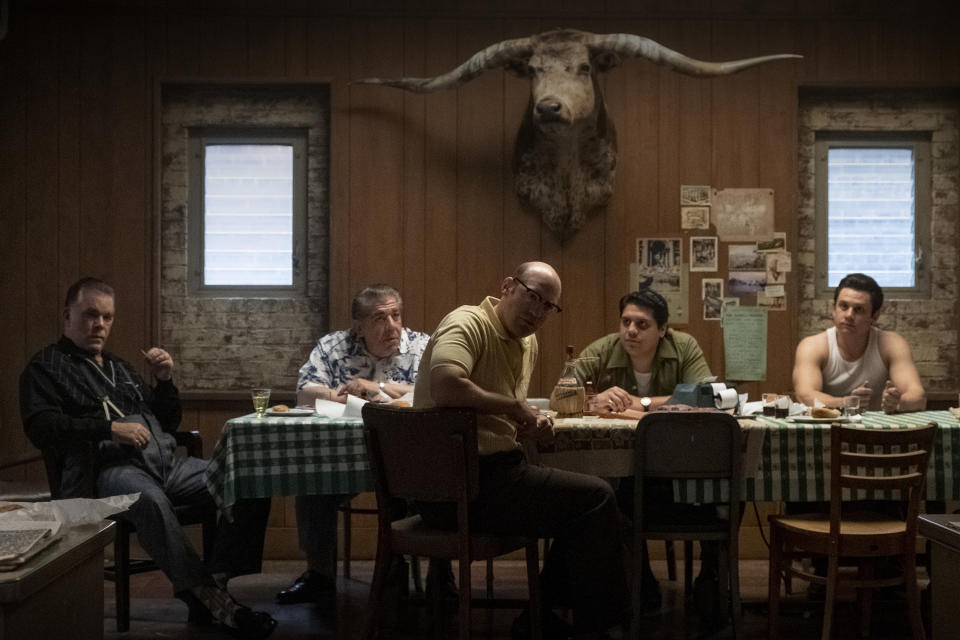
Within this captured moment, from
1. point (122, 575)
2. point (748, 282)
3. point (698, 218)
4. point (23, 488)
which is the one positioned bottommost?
point (122, 575)

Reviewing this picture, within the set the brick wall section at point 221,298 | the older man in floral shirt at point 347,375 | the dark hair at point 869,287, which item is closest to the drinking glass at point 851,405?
the dark hair at point 869,287

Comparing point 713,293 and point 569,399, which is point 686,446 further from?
point 713,293

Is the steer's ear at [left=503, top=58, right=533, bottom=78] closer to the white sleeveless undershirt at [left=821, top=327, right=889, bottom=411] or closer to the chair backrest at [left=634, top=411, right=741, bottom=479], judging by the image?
the white sleeveless undershirt at [left=821, top=327, right=889, bottom=411]

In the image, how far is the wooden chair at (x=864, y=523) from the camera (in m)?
3.30

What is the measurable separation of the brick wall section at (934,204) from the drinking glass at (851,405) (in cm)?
152

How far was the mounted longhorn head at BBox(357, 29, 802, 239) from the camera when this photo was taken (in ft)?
15.4

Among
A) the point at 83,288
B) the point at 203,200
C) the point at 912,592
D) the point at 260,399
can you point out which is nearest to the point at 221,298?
the point at 203,200

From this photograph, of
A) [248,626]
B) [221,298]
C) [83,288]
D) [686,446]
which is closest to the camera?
[686,446]

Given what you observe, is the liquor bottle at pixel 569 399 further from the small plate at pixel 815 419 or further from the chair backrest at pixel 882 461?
the chair backrest at pixel 882 461

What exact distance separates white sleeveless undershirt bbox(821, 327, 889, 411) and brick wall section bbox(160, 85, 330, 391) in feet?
8.33

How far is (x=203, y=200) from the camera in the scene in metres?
5.37

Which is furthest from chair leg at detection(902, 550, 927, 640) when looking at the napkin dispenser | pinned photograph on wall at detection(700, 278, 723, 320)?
pinned photograph on wall at detection(700, 278, 723, 320)

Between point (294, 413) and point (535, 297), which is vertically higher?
point (535, 297)

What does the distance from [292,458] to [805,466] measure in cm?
182
